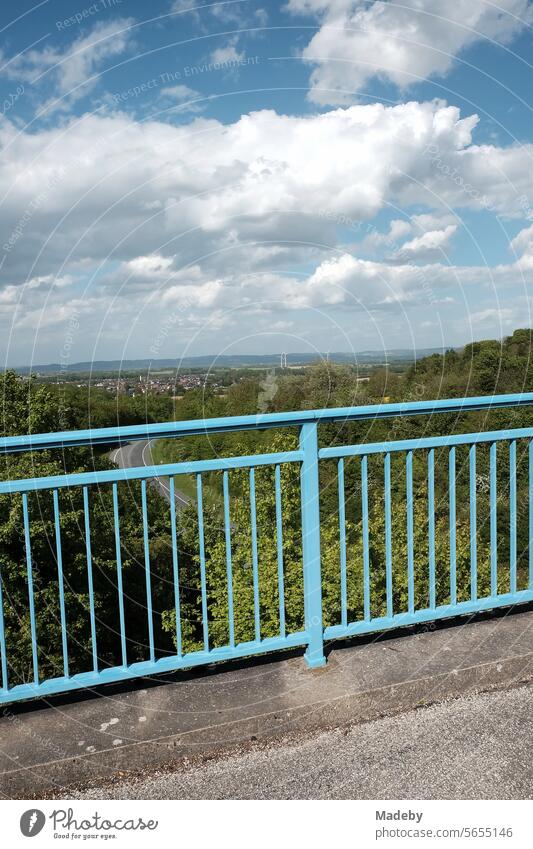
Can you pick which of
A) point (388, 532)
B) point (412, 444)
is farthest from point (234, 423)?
point (388, 532)

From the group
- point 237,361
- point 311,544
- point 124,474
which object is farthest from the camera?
point 237,361

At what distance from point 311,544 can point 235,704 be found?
0.75m

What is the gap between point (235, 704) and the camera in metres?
2.64

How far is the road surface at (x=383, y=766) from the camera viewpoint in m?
2.03

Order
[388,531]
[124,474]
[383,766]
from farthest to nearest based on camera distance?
[388,531], [124,474], [383,766]

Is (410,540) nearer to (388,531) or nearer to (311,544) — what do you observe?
(388,531)

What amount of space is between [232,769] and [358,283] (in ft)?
20.1

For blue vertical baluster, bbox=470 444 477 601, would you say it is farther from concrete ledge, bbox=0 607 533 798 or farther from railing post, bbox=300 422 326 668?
railing post, bbox=300 422 326 668

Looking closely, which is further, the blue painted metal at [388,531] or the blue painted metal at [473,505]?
the blue painted metal at [473,505]

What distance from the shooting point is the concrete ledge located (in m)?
2.31

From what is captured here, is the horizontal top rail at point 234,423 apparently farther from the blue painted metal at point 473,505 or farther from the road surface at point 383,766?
the road surface at point 383,766

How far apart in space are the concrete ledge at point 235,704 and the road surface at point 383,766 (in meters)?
0.10

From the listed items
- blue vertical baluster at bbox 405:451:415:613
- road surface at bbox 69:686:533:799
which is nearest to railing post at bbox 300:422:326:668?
blue vertical baluster at bbox 405:451:415:613

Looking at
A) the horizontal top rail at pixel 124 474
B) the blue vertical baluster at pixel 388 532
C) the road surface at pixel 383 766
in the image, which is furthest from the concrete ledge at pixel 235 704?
the horizontal top rail at pixel 124 474
